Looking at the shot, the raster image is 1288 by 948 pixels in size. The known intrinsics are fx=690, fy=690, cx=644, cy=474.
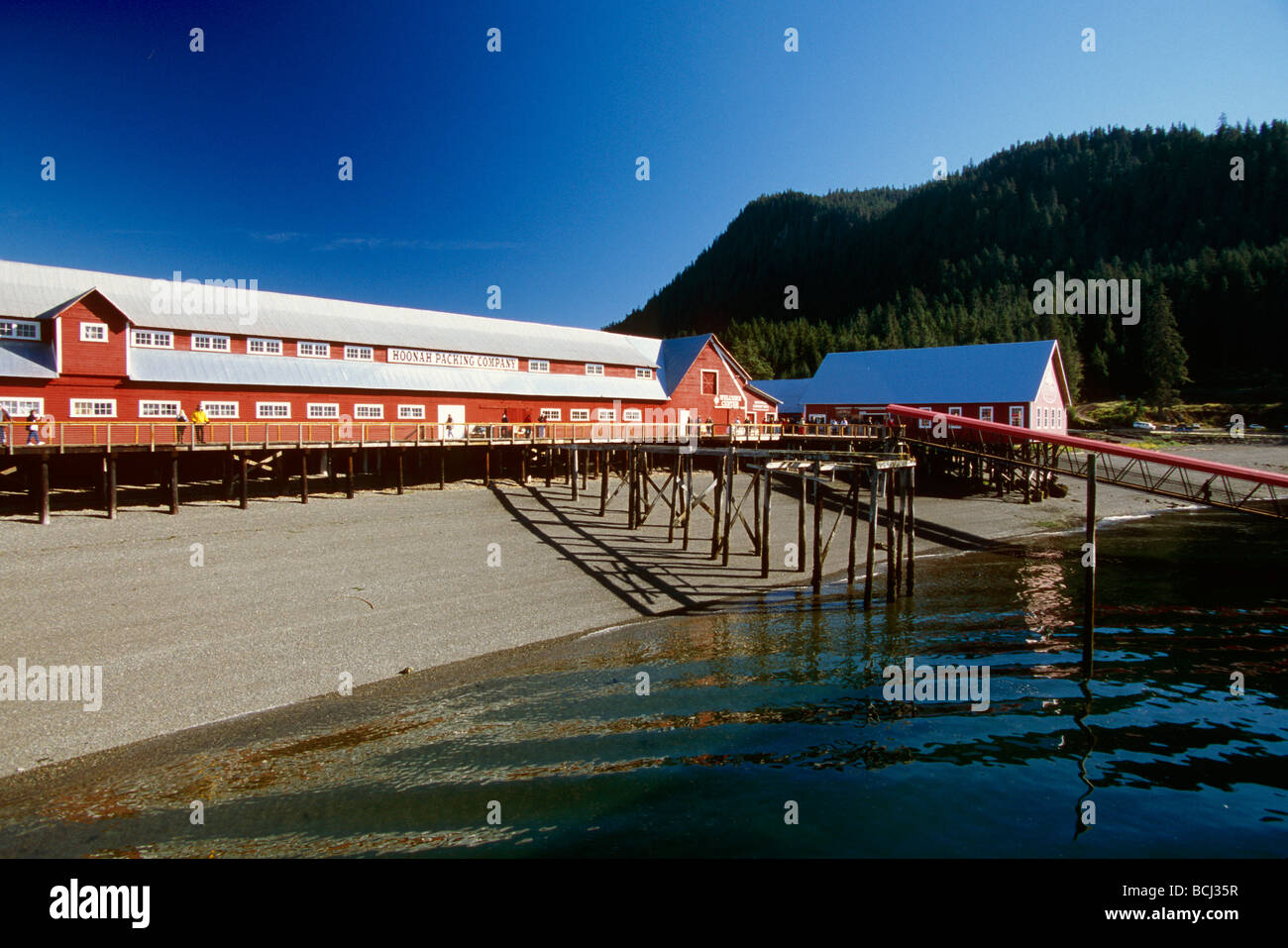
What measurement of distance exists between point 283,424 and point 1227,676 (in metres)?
29.3

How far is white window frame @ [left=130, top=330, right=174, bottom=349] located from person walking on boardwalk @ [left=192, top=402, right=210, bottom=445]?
2.95 metres

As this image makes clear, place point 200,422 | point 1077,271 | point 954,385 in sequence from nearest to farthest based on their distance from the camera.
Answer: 1. point 200,422
2. point 954,385
3. point 1077,271

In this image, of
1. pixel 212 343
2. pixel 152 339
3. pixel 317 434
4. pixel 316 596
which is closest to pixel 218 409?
pixel 212 343

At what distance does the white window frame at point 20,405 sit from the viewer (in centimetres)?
2481

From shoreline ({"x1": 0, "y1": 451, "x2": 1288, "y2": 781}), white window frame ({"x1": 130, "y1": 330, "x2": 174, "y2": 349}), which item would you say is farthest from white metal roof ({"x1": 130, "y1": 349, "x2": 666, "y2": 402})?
shoreline ({"x1": 0, "y1": 451, "x2": 1288, "y2": 781})

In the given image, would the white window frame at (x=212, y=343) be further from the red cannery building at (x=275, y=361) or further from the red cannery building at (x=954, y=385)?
the red cannery building at (x=954, y=385)

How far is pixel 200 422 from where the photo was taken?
87.2 ft

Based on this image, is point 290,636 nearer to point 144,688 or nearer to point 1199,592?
point 144,688

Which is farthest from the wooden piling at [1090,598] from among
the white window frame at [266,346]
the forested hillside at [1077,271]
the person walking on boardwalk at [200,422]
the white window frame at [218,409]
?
the forested hillside at [1077,271]

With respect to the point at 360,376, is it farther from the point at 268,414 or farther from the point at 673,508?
the point at 673,508

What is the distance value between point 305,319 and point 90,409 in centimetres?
1012

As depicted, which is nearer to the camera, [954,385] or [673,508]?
[673,508]

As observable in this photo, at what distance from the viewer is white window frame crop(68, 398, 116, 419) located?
2620 centimetres

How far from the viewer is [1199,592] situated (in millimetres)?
20766
